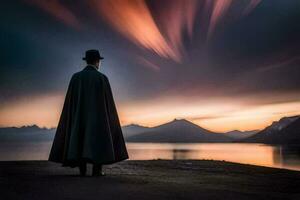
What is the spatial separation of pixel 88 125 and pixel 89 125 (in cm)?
2

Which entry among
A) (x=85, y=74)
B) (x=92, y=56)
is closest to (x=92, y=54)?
(x=92, y=56)

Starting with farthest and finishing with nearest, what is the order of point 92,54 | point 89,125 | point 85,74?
point 92,54, point 85,74, point 89,125

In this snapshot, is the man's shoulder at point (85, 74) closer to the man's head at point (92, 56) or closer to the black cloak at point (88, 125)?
the black cloak at point (88, 125)

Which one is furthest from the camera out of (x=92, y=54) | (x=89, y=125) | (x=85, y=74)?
(x=92, y=54)

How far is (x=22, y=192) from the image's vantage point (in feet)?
17.0

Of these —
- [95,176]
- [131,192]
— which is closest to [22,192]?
[131,192]

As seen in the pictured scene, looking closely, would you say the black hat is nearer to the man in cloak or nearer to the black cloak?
the man in cloak

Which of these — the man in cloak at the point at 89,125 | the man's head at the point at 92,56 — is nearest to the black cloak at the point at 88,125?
the man in cloak at the point at 89,125

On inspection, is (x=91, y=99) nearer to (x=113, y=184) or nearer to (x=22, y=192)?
(x=113, y=184)

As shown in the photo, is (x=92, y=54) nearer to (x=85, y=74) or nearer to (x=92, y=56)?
(x=92, y=56)

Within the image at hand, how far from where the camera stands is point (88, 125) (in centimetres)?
786

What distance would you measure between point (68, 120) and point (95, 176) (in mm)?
1449

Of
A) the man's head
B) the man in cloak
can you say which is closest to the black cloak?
the man in cloak

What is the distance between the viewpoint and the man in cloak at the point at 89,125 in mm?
7738
